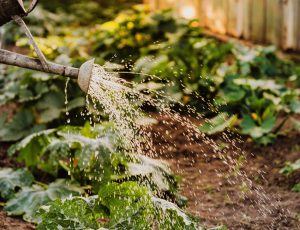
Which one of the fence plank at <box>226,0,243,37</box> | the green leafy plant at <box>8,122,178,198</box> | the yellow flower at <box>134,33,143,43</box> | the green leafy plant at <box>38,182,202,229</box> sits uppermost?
the green leafy plant at <box>38,182,202,229</box>

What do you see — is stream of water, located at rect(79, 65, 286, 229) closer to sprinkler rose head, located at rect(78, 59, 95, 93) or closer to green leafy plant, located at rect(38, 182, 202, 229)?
sprinkler rose head, located at rect(78, 59, 95, 93)

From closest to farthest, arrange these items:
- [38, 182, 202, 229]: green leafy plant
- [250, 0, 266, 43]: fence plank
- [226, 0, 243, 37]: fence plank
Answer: [38, 182, 202, 229]: green leafy plant, [250, 0, 266, 43]: fence plank, [226, 0, 243, 37]: fence plank

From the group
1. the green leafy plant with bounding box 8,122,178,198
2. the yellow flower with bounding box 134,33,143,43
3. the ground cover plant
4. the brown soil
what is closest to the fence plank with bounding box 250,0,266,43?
the ground cover plant

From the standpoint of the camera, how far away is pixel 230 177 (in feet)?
15.0

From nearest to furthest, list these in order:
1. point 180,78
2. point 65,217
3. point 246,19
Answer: point 65,217, point 180,78, point 246,19

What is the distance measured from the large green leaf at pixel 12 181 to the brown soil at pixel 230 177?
0.18 metres

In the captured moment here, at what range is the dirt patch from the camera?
3.83 m

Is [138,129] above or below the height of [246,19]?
above

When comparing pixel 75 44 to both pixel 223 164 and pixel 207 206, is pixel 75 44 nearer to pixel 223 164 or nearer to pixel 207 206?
pixel 223 164

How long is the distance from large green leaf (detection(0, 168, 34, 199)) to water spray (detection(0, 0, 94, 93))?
4.15 feet

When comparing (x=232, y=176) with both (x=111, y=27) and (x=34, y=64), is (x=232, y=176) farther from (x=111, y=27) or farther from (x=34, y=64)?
(x=111, y=27)

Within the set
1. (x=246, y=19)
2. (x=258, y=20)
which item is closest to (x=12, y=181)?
(x=258, y=20)

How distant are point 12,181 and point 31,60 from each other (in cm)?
135

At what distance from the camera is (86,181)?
410cm
